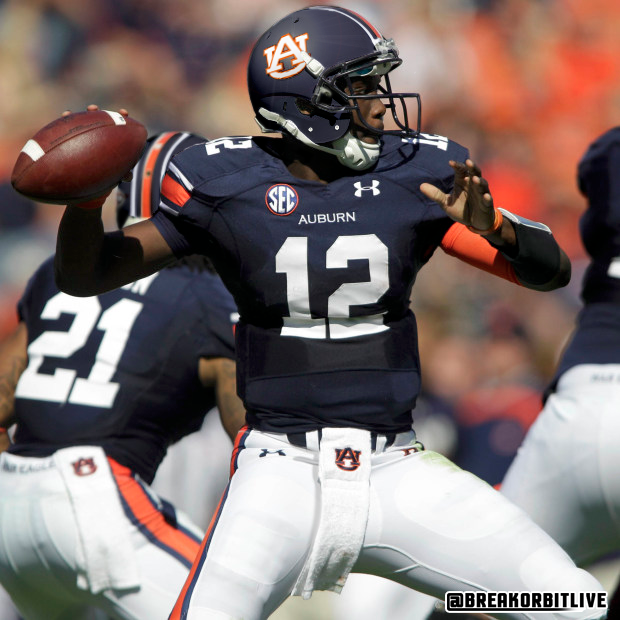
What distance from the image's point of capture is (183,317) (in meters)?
2.95

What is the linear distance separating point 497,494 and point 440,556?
0.19 m

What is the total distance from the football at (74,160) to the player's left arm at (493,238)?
688 mm

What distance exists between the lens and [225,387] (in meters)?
→ 2.87

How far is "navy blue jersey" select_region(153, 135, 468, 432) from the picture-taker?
2.21m

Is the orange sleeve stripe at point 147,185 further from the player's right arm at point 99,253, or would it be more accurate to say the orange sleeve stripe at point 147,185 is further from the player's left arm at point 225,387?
the player's right arm at point 99,253

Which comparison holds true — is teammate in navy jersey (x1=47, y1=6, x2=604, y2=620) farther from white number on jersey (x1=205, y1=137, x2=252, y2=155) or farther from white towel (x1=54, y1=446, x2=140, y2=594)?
white towel (x1=54, y1=446, x2=140, y2=594)

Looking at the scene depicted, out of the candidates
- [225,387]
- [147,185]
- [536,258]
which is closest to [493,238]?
[536,258]

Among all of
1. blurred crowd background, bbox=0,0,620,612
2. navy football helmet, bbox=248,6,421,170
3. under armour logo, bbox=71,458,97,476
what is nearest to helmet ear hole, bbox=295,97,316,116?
navy football helmet, bbox=248,6,421,170

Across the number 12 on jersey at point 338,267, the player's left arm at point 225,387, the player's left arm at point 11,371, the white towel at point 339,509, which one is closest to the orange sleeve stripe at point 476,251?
the number 12 on jersey at point 338,267

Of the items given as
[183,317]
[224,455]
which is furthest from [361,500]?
A: [224,455]

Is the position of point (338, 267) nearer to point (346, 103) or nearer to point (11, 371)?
point (346, 103)

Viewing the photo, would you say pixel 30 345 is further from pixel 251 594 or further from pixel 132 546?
pixel 251 594

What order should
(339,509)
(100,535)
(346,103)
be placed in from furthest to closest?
(100,535), (346,103), (339,509)

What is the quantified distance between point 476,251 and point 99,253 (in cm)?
88
